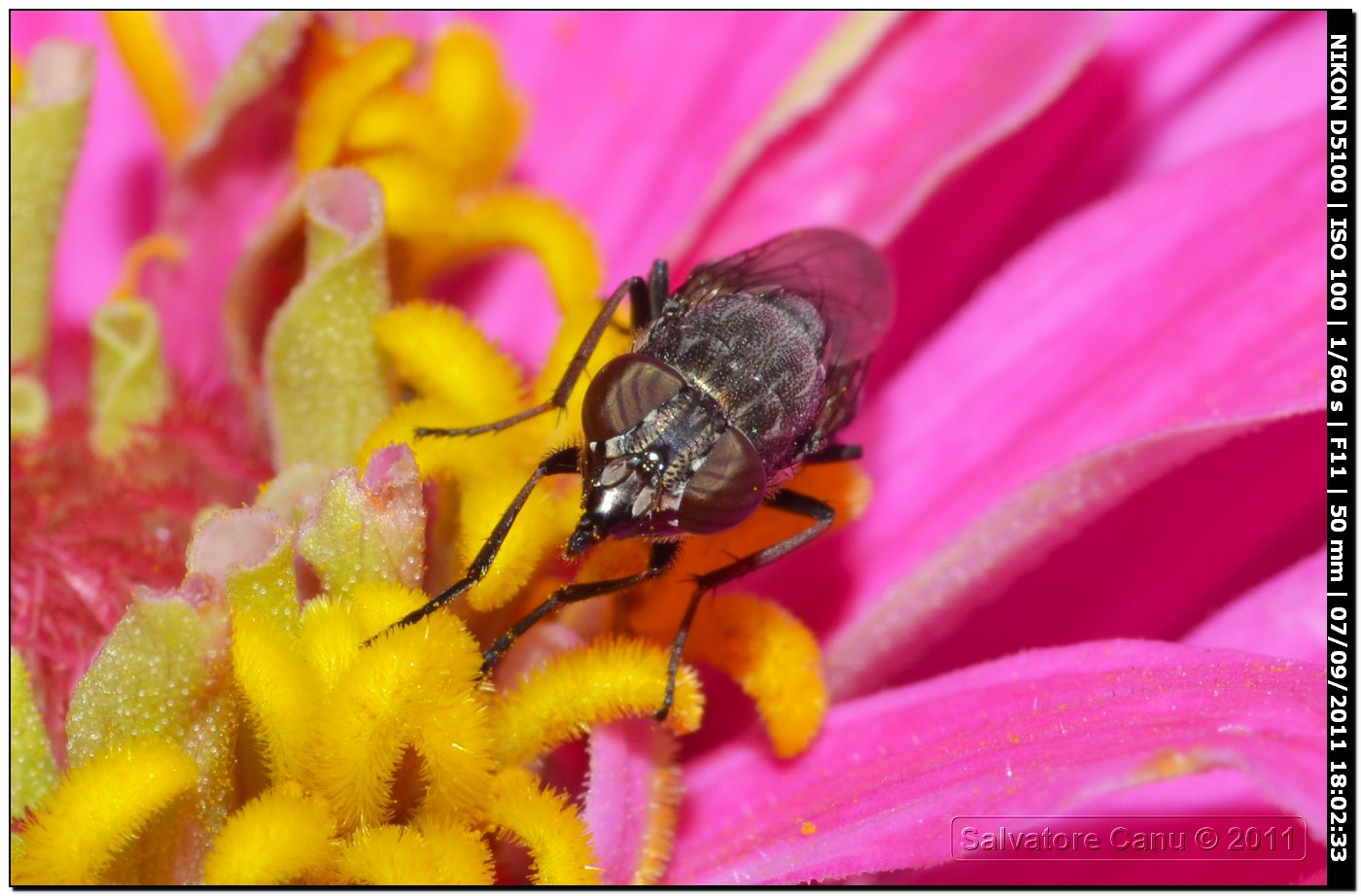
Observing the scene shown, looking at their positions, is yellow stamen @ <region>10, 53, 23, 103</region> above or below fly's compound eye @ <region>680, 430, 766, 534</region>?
above

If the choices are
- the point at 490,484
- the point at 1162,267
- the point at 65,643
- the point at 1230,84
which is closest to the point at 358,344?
the point at 490,484

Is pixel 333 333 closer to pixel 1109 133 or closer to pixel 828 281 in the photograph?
pixel 828 281

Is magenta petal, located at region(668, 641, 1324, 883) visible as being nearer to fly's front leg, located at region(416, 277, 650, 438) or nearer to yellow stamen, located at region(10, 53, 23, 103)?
fly's front leg, located at region(416, 277, 650, 438)

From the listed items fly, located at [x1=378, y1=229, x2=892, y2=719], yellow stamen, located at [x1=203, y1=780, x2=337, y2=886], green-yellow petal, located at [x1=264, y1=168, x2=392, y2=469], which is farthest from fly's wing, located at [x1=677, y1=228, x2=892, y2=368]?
yellow stamen, located at [x1=203, y1=780, x2=337, y2=886]

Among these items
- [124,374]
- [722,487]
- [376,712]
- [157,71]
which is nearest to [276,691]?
[376,712]

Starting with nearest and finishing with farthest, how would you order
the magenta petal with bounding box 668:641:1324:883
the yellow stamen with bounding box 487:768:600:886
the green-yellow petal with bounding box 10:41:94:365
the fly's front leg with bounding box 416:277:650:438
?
the magenta petal with bounding box 668:641:1324:883 < the yellow stamen with bounding box 487:768:600:886 < the fly's front leg with bounding box 416:277:650:438 < the green-yellow petal with bounding box 10:41:94:365

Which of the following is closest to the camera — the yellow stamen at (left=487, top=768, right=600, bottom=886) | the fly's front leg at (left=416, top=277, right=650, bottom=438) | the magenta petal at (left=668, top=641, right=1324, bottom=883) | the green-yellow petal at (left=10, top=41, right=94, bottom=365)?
the magenta petal at (left=668, top=641, right=1324, bottom=883)
